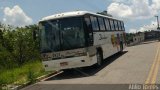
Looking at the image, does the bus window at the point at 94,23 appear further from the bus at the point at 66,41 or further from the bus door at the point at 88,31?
the bus at the point at 66,41

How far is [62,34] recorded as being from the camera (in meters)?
18.8

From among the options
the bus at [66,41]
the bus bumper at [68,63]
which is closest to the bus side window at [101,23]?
the bus at [66,41]

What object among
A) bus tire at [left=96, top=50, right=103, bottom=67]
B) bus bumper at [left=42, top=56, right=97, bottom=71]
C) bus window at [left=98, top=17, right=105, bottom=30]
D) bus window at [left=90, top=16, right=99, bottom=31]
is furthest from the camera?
bus window at [left=98, top=17, right=105, bottom=30]

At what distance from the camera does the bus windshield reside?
61.0 feet

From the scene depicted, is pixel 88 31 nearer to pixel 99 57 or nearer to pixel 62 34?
pixel 62 34

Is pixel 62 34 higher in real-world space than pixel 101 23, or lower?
lower

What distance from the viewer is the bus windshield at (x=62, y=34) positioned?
18.6 metres

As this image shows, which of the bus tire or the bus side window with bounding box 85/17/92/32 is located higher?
the bus side window with bounding box 85/17/92/32

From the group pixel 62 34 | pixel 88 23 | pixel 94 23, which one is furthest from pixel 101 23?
pixel 62 34

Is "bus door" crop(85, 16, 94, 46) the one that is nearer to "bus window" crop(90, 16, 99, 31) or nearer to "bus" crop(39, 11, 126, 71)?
"bus" crop(39, 11, 126, 71)

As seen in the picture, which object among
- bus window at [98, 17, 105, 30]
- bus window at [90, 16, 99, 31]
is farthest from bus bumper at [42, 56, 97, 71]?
bus window at [98, 17, 105, 30]

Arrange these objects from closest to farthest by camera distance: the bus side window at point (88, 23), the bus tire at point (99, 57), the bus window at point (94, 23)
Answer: the bus side window at point (88, 23) → the bus window at point (94, 23) → the bus tire at point (99, 57)

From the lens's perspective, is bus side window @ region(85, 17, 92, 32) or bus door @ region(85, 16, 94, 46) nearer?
bus door @ region(85, 16, 94, 46)

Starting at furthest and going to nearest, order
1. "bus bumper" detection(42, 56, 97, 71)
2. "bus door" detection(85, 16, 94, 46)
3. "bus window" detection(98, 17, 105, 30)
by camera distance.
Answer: "bus window" detection(98, 17, 105, 30) < "bus door" detection(85, 16, 94, 46) < "bus bumper" detection(42, 56, 97, 71)
